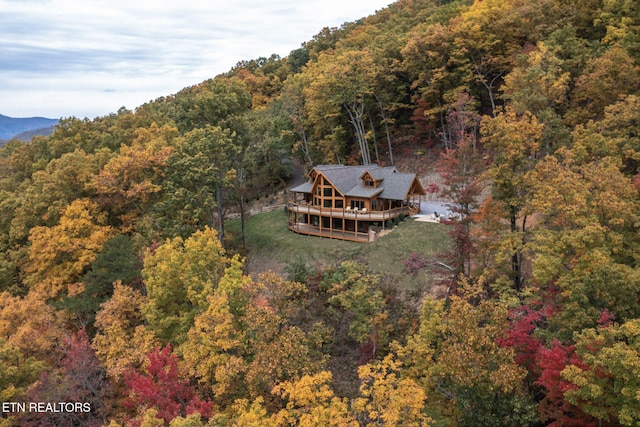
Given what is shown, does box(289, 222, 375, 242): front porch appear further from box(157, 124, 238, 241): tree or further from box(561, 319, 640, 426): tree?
box(561, 319, 640, 426): tree

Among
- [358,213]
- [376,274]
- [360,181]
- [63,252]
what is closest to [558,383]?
[376,274]

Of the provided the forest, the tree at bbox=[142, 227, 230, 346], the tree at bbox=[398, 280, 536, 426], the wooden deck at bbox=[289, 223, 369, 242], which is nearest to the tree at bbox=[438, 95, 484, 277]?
the forest

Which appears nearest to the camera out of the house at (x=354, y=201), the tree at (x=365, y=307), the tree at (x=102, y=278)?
the tree at (x=365, y=307)

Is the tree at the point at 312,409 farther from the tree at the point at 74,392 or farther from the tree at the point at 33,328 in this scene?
the tree at the point at 33,328

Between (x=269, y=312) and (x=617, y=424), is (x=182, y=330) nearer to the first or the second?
(x=269, y=312)

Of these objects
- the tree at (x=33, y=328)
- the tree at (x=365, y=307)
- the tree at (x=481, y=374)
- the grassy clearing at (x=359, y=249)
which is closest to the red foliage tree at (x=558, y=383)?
the tree at (x=481, y=374)

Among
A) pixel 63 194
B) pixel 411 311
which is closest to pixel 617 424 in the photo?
pixel 411 311
